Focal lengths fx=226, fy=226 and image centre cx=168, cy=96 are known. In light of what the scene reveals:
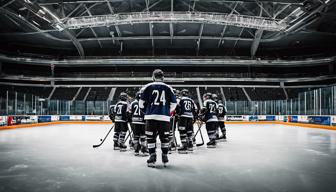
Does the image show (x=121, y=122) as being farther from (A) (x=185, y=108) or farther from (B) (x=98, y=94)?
(B) (x=98, y=94)

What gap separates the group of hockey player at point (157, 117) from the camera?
14.3 ft

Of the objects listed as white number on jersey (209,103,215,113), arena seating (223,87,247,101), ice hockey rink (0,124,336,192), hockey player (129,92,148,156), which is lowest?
ice hockey rink (0,124,336,192)

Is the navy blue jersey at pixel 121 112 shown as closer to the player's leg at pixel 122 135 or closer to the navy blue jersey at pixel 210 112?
the player's leg at pixel 122 135

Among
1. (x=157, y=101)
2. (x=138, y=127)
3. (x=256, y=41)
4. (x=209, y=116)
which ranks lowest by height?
(x=138, y=127)

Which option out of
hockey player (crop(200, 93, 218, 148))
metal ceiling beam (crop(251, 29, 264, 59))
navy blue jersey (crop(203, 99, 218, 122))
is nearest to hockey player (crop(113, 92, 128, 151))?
hockey player (crop(200, 93, 218, 148))

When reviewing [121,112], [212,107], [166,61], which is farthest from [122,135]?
[166,61]

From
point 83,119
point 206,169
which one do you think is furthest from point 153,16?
point 206,169

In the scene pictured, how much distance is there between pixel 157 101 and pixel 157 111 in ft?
0.64

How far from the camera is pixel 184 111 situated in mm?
6234

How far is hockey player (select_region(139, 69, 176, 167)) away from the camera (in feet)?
14.3

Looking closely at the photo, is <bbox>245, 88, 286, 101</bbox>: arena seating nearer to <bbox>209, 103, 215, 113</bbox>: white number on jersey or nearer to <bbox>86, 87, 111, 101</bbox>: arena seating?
<bbox>86, 87, 111, 101</bbox>: arena seating

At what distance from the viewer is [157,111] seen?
171 inches

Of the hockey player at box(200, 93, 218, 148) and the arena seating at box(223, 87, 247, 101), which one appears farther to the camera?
the arena seating at box(223, 87, 247, 101)

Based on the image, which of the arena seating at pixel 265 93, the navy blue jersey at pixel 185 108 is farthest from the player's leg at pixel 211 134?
the arena seating at pixel 265 93
